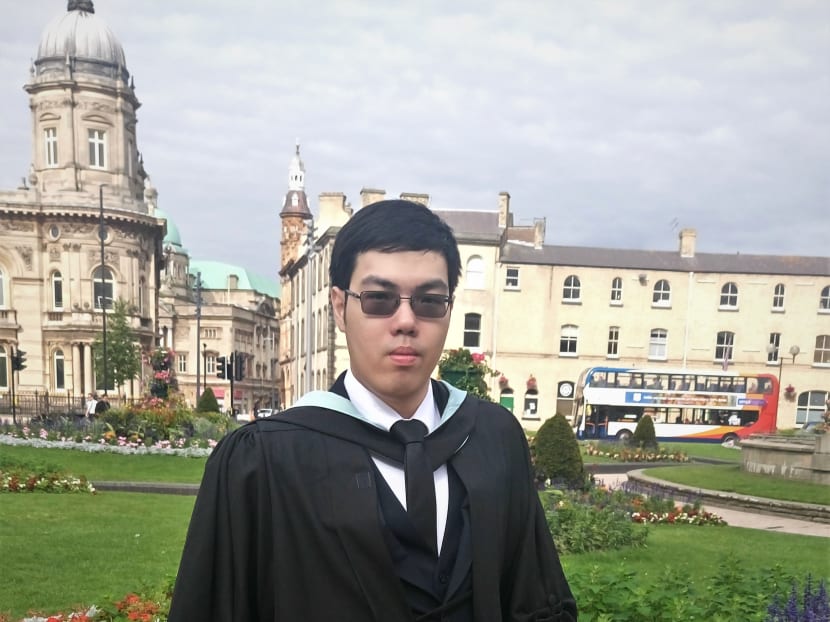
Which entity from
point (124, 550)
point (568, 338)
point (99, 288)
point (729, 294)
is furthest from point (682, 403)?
point (99, 288)

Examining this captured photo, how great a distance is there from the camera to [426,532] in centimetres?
193

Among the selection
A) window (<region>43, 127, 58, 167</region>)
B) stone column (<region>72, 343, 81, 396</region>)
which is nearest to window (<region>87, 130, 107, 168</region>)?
window (<region>43, 127, 58, 167</region>)

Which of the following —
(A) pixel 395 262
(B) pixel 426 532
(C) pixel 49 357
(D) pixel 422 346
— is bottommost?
(C) pixel 49 357

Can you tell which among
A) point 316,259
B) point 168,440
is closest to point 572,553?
point 168,440

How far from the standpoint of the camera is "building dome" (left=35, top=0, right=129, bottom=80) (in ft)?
137

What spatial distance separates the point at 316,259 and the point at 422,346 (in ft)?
127

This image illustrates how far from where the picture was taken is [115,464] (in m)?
13.9

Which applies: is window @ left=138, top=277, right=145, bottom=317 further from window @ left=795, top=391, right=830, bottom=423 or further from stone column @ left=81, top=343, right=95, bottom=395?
window @ left=795, top=391, right=830, bottom=423

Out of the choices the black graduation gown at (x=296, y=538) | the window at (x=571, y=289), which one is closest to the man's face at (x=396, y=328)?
the black graduation gown at (x=296, y=538)

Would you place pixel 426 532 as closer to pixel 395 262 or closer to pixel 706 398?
pixel 395 262

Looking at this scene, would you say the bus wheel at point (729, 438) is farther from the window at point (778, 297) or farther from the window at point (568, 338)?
the window at point (778, 297)

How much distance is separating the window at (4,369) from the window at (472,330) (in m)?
33.1

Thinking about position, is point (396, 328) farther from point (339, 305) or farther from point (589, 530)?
point (589, 530)

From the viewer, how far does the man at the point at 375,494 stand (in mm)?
1861
